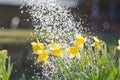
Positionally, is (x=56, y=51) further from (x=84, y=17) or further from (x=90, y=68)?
(x=84, y=17)

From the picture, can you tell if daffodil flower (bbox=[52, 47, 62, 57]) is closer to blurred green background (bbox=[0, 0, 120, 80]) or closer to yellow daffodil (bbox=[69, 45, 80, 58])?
yellow daffodil (bbox=[69, 45, 80, 58])

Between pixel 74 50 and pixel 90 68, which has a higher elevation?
pixel 74 50

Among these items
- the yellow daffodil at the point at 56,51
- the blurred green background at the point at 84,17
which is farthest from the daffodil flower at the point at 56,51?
the blurred green background at the point at 84,17

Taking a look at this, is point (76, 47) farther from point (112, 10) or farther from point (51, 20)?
point (112, 10)

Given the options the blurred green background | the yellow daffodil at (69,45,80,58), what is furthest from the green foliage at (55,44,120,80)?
the blurred green background

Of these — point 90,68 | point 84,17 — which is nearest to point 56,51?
point 90,68

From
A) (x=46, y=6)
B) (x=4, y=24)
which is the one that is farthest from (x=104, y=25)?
(x=46, y=6)

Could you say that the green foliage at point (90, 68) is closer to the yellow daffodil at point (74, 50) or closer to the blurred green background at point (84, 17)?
the yellow daffodil at point (74, 50)

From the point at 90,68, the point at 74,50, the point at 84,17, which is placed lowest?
the point at 84,17

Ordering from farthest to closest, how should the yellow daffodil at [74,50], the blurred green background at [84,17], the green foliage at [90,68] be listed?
the blurred green background at [84,17]
the yellow daffodil at [74,50]
the green foliage at [90,68]
